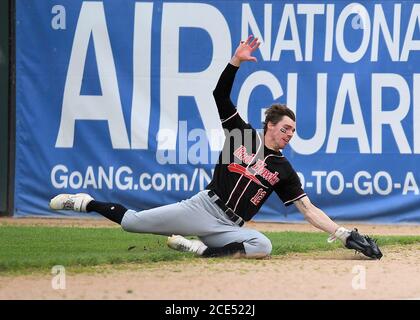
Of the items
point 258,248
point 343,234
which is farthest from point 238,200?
point 343,234

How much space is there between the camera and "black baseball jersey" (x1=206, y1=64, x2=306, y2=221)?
23.4 ft

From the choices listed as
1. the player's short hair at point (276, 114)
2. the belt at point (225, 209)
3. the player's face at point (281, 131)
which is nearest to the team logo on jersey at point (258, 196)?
the belt at point (225, 209)

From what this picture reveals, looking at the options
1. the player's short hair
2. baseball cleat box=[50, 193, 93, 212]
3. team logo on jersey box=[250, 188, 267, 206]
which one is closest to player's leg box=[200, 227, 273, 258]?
Result: team logo on jersey box=[250, 188, 267, 206]

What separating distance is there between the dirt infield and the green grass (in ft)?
1.04

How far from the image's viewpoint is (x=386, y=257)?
753 cm

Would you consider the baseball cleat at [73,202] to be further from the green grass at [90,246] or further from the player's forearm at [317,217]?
the player's forearm at [317,217]

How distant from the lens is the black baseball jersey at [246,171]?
23.4ft

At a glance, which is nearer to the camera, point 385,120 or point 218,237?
point 218,237

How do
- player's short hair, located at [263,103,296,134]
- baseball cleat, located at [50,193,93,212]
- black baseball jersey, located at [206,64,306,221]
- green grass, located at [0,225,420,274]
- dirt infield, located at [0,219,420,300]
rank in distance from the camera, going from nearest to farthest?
dirt infield, located at [0,219,420,300] < green grass, located at [0,225,420,274] < black baseball jersey, located at [206,64,306,221] < player's short hair, located at [263,103,296,134] < baseball cleat, located at [50,193,93,212]

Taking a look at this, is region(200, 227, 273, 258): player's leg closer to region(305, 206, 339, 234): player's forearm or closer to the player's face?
region(305, 206, 339, 234): player's forearm

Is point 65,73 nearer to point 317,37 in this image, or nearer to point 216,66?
point 216,66

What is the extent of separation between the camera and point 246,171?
714 cm
